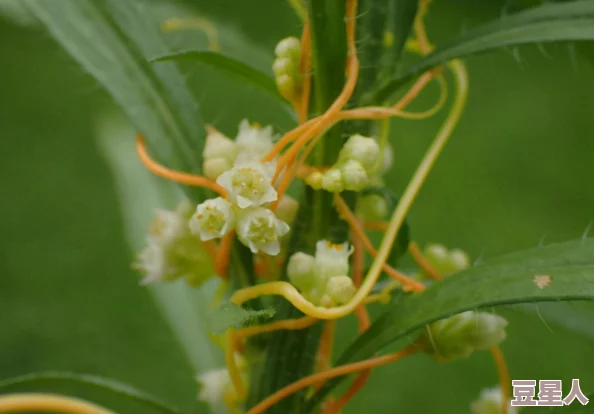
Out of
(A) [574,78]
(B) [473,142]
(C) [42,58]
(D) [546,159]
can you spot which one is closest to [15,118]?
(C) [42,58]

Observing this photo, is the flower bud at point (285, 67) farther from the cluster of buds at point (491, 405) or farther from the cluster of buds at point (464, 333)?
the cluster of buds at point (491, 405)

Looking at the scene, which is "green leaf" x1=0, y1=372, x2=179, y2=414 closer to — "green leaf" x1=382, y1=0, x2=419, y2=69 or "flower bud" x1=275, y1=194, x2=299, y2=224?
"flower bud" x1=275, y1=194, x2=299, y2=224

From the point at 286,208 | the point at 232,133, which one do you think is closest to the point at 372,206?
the point at 286,208

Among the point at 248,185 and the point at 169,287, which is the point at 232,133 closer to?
the point at 169,287

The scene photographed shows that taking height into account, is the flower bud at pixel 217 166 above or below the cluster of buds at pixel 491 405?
above

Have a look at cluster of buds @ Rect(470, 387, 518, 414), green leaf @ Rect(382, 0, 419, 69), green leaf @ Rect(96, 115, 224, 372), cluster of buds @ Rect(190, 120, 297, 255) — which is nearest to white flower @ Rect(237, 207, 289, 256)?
cluster of buds @ Rect(190, 120, 297, 255)

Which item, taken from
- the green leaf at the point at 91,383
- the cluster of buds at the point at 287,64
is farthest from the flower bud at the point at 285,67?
the green leaf at the point at 91,383
